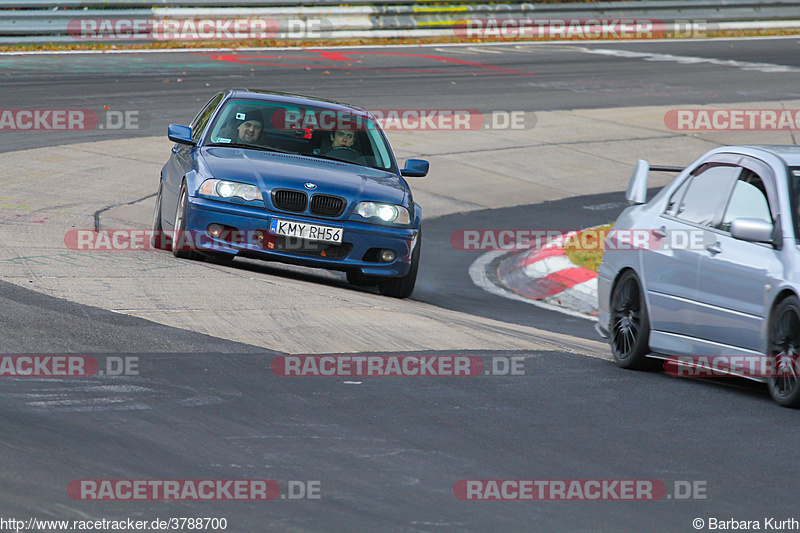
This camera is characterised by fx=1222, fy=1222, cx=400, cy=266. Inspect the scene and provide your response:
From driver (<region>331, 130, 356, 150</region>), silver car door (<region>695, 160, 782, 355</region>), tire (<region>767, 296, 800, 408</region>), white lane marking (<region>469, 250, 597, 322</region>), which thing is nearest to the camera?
tire (<region>767, 296, 800, 408</region>)

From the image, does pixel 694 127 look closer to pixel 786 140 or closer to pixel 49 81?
pixel 786 140

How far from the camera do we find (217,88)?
21.7 metres

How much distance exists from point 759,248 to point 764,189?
0.42 meters

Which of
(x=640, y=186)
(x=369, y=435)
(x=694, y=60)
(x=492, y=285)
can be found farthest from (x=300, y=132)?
(x=694, y=60)

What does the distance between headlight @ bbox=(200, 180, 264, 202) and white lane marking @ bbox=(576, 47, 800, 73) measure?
818 inches

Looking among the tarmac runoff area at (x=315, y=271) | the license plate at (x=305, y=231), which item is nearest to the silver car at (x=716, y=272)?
the tarmac runoff area at (x=315, y=271)

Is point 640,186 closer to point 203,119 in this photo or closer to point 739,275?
point 739,275

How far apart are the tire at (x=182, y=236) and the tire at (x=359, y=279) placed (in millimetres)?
1276

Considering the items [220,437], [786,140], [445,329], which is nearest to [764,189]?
[445,329]

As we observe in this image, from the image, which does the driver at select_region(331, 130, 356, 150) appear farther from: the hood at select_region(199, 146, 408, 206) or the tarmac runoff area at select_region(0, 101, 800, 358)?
the tarmac runoff area at select_region(0, 101, 800, 358)

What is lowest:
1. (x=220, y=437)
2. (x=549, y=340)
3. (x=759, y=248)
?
(x=549, y=340)

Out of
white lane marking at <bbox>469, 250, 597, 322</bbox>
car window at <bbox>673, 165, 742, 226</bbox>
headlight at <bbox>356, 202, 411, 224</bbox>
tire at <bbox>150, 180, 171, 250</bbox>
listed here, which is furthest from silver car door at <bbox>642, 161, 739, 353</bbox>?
tire at <bbox>150, 180, 171, 250</bbox>

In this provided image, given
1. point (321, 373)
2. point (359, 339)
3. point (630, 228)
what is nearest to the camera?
point (321, 373)

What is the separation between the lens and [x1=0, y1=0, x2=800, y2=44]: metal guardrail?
24.8 meters
